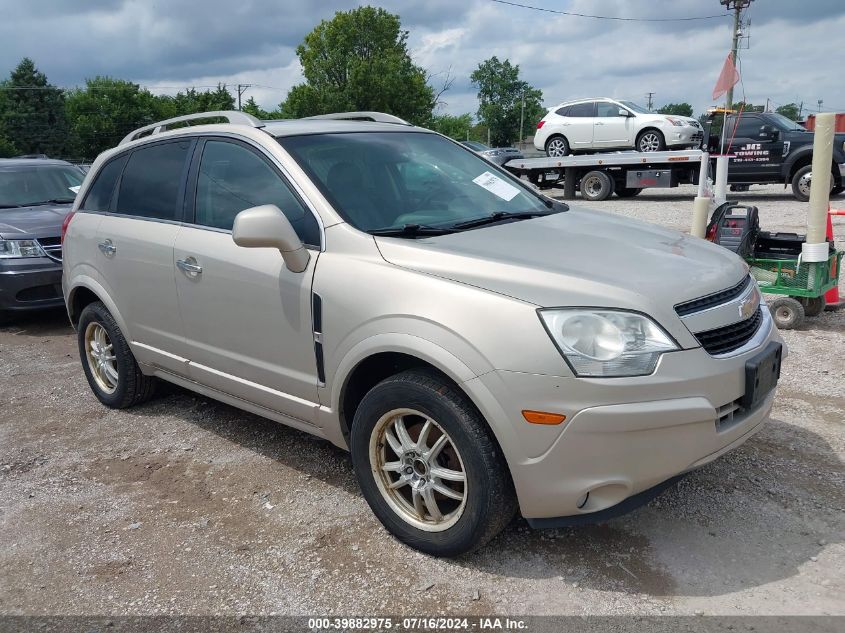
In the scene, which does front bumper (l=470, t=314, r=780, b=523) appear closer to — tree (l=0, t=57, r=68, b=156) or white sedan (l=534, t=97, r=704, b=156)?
white sedan (l=534, t=97, r=704, b=156)

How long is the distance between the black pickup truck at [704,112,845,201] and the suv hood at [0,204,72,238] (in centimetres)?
1283

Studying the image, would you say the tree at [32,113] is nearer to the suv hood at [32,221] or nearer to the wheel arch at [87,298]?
the suv hood at [32,221]

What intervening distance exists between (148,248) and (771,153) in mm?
15146

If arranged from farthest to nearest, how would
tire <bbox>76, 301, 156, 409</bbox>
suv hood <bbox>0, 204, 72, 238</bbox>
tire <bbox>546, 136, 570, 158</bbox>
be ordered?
tire <bbox>546, 136, 570, 158</bbox>
suv hood <bbox>0, 204, 72, 238</bbox>
tire <bbox>76, 301, 156, 409</bbox>

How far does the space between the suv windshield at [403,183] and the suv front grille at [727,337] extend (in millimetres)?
1216

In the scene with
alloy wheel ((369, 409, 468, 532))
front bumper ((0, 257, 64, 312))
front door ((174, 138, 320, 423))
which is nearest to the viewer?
alloy wheel ((369, 409, 468, 532))

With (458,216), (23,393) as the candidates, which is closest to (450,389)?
(458,216)

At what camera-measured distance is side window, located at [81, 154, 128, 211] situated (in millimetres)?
4793

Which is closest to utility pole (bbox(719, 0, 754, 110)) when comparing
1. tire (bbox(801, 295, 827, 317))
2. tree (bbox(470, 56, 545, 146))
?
tire (bbox(801, 295, 827, 317))

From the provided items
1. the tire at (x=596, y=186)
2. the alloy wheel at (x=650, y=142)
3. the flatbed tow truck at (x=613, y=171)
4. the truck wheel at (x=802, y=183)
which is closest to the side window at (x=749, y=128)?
the flatbed tow truck at (x=613, y=171)

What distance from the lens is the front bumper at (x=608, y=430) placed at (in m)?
2.51

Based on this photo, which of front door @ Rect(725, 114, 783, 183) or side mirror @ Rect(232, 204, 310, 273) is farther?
front door @ Rect(725, 114, 783, 183)

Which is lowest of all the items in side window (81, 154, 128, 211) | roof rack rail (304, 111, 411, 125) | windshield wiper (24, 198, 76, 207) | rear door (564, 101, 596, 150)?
windshield wiper (24, 198, 76, 207)

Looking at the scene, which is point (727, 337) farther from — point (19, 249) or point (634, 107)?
point (634, 107)
